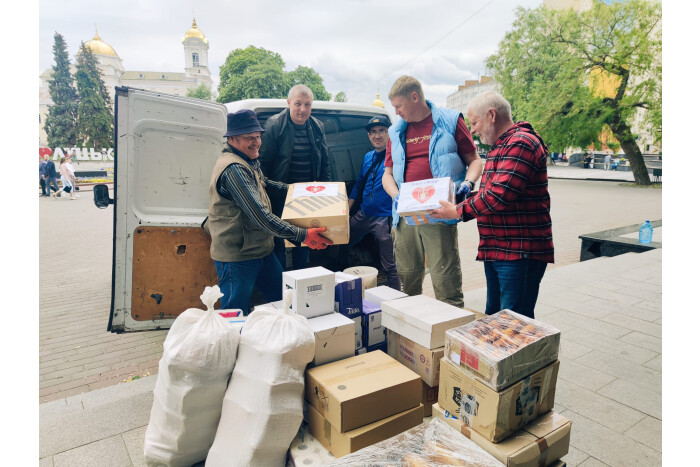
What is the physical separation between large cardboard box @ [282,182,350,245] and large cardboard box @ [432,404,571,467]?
4.21ft

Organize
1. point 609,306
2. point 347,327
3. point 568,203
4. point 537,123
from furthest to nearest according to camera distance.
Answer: point 537,123
point 568,203
point 609,306
point 347,327

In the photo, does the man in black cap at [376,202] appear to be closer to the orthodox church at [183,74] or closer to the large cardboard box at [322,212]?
the large cardboard box at [322,212]

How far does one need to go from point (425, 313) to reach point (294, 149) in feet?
6.71

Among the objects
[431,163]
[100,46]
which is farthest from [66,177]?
[100,46]

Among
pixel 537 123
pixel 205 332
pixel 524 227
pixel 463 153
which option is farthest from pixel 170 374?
pixel 537 123

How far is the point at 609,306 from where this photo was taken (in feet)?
14.8

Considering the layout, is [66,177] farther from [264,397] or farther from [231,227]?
[264,397]

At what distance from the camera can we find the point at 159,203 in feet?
9.69

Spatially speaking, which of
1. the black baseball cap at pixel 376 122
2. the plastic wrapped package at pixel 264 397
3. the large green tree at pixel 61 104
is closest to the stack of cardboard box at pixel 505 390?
the plastic wrapped package at pixel 264 397

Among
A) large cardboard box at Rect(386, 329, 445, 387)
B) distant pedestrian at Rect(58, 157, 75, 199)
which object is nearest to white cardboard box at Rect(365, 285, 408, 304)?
large cardboard box at Rect(386, 329, 445, 387)

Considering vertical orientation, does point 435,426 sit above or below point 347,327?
below

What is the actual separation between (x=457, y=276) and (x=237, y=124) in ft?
6.32

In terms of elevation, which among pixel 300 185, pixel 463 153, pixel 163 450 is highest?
pixel 463 153

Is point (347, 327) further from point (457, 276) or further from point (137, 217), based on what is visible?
point (137, 217)
